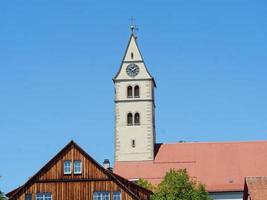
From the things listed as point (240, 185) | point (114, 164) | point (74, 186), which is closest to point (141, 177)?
point (114, 164)

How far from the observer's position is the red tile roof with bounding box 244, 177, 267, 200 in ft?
163

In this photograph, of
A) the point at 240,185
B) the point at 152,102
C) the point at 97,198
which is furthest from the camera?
the point at 152,102

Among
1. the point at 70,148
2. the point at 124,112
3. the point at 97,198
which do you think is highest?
the point at 124,112

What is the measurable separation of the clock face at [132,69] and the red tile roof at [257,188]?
49838 millimetres

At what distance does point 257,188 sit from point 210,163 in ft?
153

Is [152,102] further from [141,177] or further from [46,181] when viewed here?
[46,181]

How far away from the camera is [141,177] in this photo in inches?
3745

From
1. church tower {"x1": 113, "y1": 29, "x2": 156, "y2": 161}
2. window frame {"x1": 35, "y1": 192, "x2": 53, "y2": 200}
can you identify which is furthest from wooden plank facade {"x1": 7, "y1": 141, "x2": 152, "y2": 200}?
church tower {"x1": 113, "y1": 29, "x2": 156, "y2": 161}

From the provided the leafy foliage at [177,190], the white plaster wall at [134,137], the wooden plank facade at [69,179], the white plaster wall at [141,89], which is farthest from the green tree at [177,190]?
the white plaster wall at [141,89]

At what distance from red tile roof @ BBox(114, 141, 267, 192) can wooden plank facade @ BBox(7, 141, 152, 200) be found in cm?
2767

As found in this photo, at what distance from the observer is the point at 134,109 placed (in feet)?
324

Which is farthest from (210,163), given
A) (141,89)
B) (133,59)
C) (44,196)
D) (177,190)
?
(44,196)

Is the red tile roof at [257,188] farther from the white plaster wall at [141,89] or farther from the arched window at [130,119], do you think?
the white plaster wall at [141,89]

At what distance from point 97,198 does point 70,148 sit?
4649 millimetres
